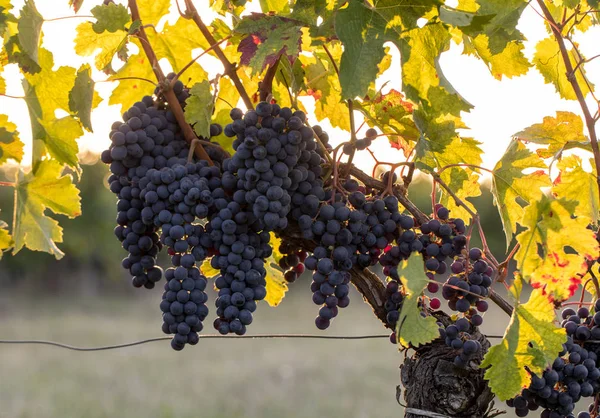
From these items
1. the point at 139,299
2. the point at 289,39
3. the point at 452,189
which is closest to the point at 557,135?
the point at 452,189

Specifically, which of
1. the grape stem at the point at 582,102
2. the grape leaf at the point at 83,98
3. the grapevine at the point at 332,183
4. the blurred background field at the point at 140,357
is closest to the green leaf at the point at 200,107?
the grapevine at the point at 332,183

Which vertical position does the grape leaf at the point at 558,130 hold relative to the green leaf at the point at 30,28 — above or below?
below

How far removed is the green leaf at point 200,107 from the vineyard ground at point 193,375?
744cm

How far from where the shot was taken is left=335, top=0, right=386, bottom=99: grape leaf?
2.88 ft

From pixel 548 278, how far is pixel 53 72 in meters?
0.81

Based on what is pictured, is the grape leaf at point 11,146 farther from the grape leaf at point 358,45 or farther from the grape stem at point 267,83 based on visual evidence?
the grape leaf at point 358,45

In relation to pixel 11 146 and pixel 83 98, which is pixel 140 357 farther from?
pixel 83 98

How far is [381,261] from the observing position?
1.07 meters

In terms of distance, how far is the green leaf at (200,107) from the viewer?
104 cm

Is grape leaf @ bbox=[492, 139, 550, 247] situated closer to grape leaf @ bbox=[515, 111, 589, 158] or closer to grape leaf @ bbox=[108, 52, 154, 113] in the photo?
grape leaf @ bbox=[515, 111, 589, 158]

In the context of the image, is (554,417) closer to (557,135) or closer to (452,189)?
(452,189)

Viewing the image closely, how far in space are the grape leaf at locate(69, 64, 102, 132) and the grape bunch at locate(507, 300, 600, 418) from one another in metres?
0.77

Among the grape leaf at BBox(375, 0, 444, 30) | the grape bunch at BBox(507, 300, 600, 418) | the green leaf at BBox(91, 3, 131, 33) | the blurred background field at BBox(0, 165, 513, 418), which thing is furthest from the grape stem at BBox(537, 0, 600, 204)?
the blurred background field at BBox(0, 165, 513, 418)

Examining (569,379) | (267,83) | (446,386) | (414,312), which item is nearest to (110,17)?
(267,83)
